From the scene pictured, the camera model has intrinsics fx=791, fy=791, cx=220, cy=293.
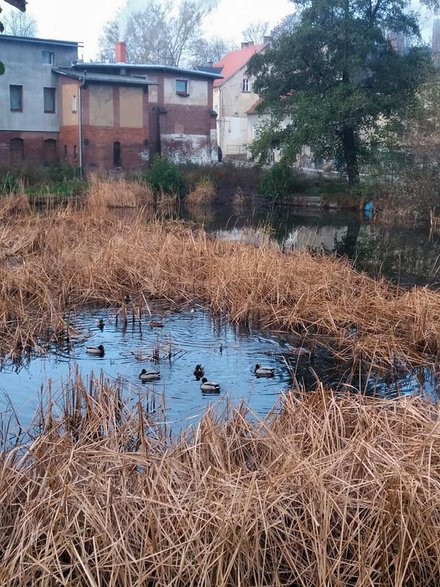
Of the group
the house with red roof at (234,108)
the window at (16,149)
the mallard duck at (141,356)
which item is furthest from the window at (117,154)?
the mallard duck at (141,356)

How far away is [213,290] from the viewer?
1142 cm

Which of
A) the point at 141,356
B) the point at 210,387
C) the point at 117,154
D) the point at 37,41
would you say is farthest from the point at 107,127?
the point at 210,387

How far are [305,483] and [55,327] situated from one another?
19.8ft

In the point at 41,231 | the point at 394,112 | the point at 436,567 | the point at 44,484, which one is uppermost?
the point at 394,112

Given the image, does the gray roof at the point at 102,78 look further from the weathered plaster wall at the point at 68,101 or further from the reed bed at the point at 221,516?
the reed bed at the point at 221,516

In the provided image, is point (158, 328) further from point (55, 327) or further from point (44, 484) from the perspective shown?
point (44, 484)

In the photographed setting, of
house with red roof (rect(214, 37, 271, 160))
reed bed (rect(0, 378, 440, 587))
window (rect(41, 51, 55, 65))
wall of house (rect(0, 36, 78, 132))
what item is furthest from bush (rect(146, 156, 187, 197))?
reed bed (rect(0, 378, 440, 587))

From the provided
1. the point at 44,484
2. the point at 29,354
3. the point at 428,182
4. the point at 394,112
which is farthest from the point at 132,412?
the point at 394,112

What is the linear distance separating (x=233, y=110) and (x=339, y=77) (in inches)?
981

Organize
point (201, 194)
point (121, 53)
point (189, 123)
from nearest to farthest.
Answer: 1. point (201, 194)
2. point (189, 123)
3. point (121, 53)

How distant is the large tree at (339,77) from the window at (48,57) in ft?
43.7

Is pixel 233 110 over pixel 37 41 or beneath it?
beneath

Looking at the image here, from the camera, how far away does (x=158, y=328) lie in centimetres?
1030

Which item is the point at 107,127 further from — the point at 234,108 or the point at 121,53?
the point at 234,108
